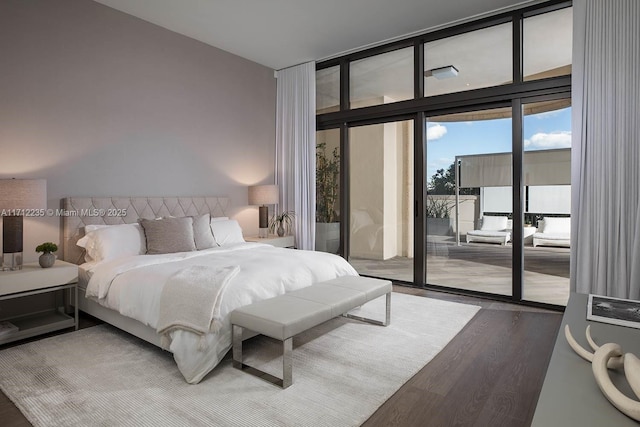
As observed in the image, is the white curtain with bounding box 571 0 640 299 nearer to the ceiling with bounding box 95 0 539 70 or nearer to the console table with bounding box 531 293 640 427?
the ceiling with bounding box 95 0 539 70

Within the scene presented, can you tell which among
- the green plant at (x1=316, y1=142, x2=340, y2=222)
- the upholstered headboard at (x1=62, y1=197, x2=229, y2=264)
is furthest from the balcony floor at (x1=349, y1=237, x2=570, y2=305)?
the upholstered headboard at (x1=62, y1=197, x2=229, y2=264)

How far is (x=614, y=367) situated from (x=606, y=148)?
9.74 ft

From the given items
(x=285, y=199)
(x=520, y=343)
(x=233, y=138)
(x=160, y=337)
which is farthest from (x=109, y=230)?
(x=520, y=343)

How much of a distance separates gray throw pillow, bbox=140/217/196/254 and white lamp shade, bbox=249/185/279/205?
1481 mm

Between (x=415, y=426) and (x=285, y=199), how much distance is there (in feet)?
14.4

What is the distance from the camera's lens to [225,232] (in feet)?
14.9

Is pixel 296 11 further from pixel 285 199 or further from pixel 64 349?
pixel 64 349

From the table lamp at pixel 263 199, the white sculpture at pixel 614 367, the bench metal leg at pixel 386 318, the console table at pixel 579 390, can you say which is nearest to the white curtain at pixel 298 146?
the table lamp at pixel 263 199

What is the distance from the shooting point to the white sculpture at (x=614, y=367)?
98 cm

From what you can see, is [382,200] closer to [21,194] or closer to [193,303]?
[193,303]

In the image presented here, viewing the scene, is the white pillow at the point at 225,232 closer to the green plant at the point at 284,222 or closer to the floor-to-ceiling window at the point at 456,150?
the green plant at the point at 284,222

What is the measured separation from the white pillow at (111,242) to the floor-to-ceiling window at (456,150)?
2754mm

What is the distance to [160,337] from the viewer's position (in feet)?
8.79

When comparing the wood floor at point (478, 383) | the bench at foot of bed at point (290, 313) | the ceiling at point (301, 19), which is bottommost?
the wood floor at point (478, 383)
